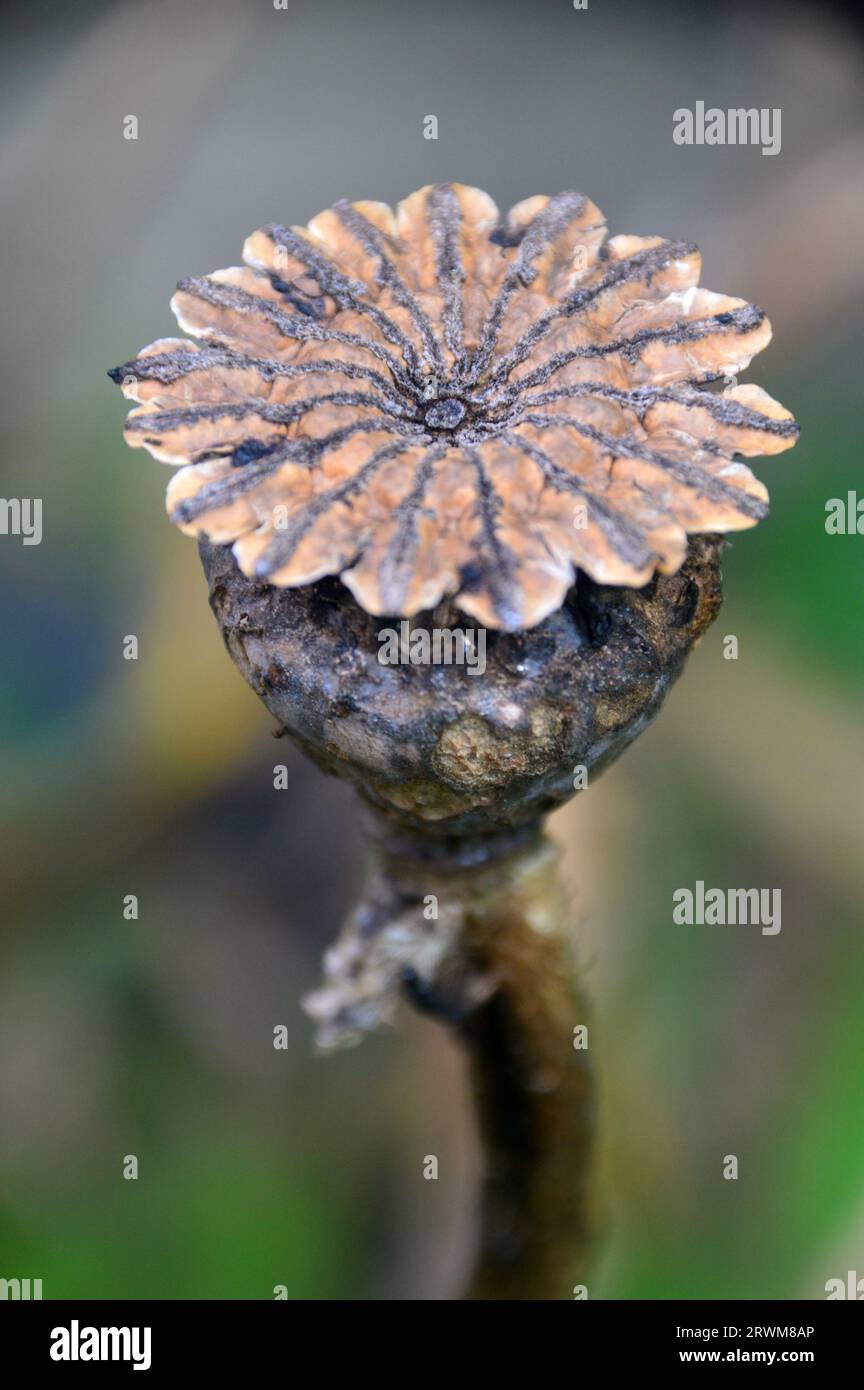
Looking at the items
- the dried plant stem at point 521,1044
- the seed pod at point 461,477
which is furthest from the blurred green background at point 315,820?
the seed pod at point 461,477

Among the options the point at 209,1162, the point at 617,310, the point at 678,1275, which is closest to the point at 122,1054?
the point at 209,1162

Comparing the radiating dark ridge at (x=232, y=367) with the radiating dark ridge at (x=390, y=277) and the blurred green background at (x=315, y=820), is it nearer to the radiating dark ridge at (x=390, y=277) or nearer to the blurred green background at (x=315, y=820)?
the radiating dark ridge at (x=390, y=277)

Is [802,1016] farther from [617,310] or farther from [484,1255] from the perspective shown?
[617,310]

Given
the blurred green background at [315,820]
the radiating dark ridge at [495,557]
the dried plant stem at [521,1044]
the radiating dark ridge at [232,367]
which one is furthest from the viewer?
the blurred green background at [315,820]

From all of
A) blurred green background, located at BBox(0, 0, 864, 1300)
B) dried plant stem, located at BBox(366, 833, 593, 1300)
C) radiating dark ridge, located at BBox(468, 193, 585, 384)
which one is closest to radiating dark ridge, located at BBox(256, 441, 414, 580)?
radiating dark ridge, located at BBox(468, 193, 585, 384)

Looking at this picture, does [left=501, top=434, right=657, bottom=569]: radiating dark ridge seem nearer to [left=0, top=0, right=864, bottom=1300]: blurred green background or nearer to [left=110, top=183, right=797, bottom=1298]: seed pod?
[left=110, top=183, right=797, bottom=1298]: seed pod

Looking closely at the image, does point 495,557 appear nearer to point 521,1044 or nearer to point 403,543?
point 403,543
